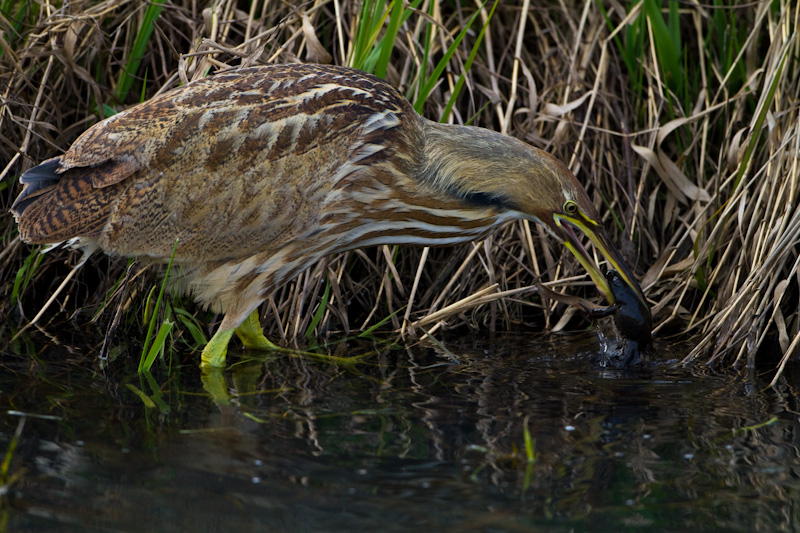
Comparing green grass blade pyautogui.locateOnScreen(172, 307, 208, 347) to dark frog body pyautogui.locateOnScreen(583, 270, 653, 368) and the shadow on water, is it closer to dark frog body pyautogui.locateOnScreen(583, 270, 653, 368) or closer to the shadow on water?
the shadow on water

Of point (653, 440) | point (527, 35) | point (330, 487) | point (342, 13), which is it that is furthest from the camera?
point (527, 35)

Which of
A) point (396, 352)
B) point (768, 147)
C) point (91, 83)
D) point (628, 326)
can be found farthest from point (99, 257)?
point (768, 147)

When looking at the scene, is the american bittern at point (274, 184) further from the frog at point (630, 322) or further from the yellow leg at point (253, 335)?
the yellow leg at point (253, 335)

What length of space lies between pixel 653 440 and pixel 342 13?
2.45m

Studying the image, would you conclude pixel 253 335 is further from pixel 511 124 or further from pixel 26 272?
pixel 511 124

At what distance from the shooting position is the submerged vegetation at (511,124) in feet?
11.6

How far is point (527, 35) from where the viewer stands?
14.6 feet

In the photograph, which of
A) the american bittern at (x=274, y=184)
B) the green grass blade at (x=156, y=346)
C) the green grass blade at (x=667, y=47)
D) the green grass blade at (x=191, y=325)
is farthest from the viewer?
the green grass blade at (x=667, y=47)

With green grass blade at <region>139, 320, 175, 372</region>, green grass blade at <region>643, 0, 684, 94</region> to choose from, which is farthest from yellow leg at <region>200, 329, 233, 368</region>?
green grass blade at <region>643, 0, 684, 94</region>

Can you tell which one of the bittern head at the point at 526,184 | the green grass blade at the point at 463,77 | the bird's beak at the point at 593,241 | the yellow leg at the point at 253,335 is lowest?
the yellow leg at the point at 253,335

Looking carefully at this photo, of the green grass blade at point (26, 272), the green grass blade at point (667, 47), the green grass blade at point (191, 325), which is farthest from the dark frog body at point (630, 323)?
the green grass blade at point (26, 272)

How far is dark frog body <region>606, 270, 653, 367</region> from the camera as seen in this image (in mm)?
3250

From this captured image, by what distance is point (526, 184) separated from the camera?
128 inches

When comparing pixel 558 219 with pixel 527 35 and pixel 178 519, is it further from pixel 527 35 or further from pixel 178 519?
pixel 178 519
